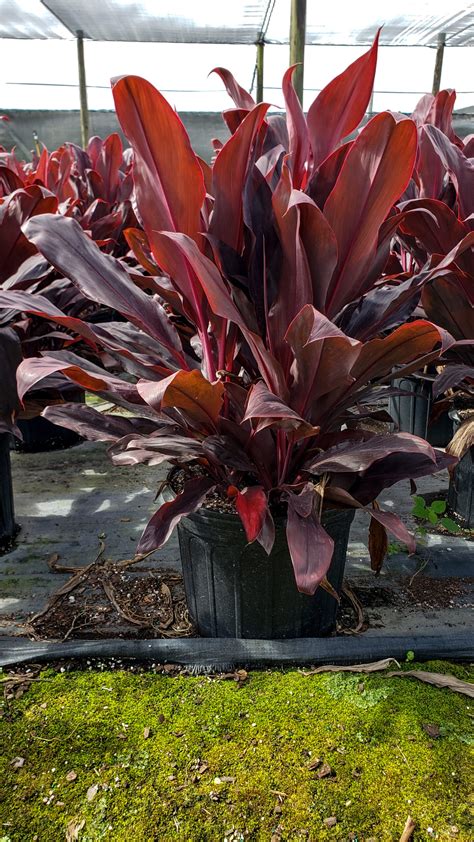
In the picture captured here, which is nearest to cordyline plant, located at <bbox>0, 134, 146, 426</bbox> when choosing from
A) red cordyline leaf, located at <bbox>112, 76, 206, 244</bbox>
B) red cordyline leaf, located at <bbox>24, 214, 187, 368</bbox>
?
red cordyline leaf, located at <bbox>24, 214, 187, 368</bbox>

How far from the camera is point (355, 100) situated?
52.1 inches

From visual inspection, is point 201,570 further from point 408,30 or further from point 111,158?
point 408,30

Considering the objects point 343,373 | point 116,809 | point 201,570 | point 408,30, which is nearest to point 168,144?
point 343,373

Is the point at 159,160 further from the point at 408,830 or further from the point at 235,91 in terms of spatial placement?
the point at 408,830

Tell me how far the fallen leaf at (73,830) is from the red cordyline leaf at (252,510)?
1.77 feet

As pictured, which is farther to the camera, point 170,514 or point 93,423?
point 93,423

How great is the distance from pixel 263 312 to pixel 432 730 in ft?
2.93

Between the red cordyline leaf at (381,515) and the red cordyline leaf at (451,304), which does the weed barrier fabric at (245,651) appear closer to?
the red cordyline leaf at (381,515)

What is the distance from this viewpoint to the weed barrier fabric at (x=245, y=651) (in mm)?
1484

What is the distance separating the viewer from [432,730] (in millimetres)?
1296

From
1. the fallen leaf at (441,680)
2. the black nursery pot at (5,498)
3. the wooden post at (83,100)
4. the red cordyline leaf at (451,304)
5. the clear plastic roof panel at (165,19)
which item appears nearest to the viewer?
the fallen leaf at (441,680)

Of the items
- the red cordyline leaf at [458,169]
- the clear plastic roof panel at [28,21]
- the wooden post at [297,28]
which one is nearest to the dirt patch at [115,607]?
the red cordyline leaf at [458,169]

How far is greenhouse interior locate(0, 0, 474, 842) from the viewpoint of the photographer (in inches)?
46.3

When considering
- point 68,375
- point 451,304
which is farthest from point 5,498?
point 451,304
